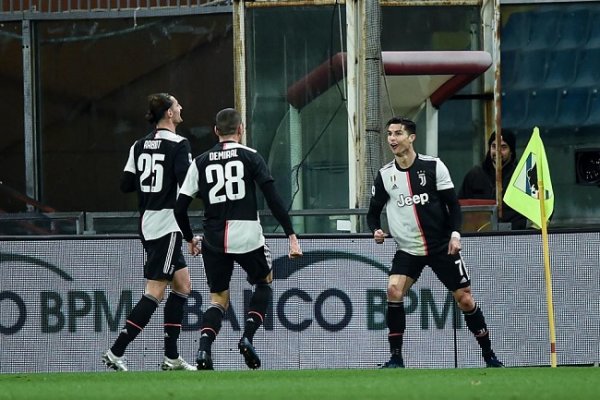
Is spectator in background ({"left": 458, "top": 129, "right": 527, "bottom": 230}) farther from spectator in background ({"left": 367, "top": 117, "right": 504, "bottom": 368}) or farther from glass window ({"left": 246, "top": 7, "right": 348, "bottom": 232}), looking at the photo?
spectator in background ({"left": 367, "top": 117, "right": 504, "bottom": 368})

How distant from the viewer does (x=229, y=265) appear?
43.4 feet

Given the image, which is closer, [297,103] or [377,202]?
[377,202]

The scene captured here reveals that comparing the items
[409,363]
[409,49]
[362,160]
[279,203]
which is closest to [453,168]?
[409,49]

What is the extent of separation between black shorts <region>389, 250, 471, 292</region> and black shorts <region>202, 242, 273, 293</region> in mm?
1097

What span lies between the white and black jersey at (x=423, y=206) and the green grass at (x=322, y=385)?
1249 mm

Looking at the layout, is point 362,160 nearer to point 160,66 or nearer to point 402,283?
point 402,283

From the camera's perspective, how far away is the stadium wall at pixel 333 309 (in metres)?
15.0

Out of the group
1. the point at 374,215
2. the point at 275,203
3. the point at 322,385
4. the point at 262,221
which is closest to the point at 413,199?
the point at 374,215

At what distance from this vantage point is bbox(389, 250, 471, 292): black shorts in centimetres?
1366

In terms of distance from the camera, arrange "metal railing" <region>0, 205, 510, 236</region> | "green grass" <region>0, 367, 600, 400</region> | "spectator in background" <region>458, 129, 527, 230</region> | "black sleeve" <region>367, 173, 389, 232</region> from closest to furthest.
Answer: "green grass" <region>0, 367, 600, 400</region> < "black sleeve" <region>367, 173, 389, 232</region> < "metal railing" <region>0, 205, 510, 236</region> < "spectator in background" <region>458, 129, 527, 230</region>

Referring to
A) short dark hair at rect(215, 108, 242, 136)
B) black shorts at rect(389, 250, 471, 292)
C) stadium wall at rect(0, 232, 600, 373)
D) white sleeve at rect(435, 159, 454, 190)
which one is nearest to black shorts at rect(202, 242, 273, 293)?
short dark hair at rect(215, 108, 242, 136)

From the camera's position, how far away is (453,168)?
1845cm

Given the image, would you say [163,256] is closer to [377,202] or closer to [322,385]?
[377,202]

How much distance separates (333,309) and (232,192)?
234cm
